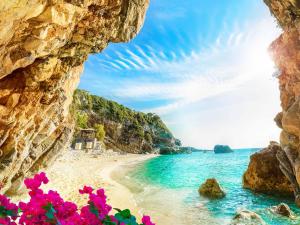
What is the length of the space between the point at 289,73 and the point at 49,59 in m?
16.1

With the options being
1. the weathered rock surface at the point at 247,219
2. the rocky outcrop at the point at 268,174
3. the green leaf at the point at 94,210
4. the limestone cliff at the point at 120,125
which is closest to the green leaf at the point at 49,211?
the green leaf at the point at 94,210

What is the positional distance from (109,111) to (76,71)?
113853 mm

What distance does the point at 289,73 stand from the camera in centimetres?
2056

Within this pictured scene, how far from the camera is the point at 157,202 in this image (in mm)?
23750

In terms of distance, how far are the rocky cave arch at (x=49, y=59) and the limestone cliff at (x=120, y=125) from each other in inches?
3724

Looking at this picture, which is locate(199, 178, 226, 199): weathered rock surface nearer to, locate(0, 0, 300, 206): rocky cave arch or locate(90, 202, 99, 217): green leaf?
locate(0, 0, 300, 206): rocky cave arch

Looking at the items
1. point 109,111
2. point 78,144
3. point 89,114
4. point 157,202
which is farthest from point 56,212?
point 109,111

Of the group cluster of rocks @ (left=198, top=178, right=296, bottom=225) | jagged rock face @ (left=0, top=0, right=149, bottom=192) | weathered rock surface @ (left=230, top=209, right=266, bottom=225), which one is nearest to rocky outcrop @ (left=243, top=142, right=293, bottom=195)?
cluster of rocks @ (left=198, top=178, right=296, bottom=225)

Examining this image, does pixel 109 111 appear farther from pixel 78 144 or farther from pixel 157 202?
pixel 157 202

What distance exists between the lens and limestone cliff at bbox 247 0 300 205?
56.7 ft

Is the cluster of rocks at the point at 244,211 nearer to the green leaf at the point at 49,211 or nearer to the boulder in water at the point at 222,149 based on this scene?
the green leaf at the point at 49,211

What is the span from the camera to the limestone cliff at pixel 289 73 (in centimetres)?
1730

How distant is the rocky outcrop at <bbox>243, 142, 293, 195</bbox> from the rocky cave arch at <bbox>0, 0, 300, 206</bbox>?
8.17m

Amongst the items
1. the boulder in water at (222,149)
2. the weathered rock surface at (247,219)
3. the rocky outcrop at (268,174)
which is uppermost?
the boulder in water at (222,149)
